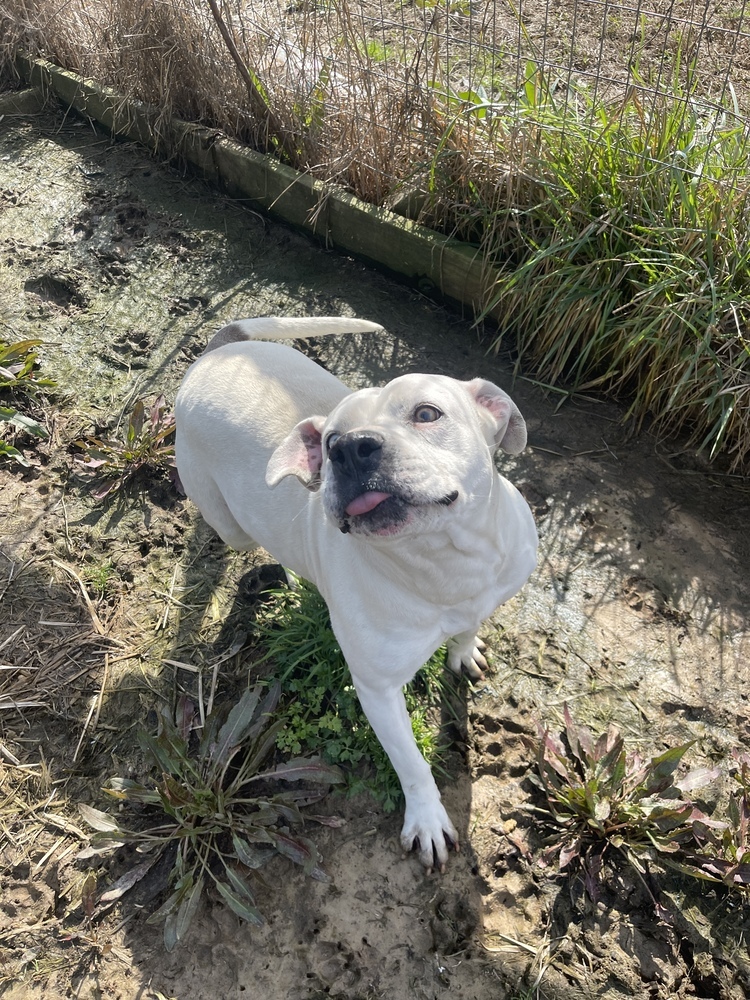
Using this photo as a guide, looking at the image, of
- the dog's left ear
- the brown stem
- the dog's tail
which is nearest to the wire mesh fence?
the brown stem

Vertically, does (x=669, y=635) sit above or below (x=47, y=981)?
above

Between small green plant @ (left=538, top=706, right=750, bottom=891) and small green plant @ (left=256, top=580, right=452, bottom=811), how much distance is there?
529mm

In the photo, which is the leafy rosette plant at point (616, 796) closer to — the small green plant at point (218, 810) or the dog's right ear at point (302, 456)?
the small green plant at point (218, 810)

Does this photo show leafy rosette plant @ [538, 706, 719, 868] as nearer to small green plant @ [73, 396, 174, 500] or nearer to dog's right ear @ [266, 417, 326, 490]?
dog's right ear @ [266, 417, 326, 490]

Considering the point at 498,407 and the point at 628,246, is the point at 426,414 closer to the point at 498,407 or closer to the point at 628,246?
the point at 498,407

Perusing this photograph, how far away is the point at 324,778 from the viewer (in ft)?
8.91

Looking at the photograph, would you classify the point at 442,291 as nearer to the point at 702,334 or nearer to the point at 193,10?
the point at 702,334

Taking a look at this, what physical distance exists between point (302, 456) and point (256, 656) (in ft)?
4.14

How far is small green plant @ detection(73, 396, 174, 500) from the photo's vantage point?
12.5ft

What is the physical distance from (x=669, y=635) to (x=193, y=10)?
5274 mm

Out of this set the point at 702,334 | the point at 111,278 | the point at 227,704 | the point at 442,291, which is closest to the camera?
the point at 227,704

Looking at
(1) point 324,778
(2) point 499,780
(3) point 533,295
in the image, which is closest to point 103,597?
(1) point 324,778

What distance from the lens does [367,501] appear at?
6.16 ft

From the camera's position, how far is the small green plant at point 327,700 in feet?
9.08
